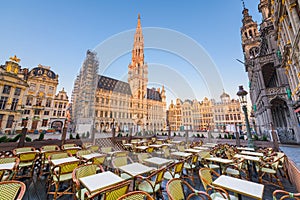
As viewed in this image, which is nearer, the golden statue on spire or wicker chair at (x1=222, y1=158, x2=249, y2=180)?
wicker chair at (x1=222, y1=158, x2=249, y2=180)

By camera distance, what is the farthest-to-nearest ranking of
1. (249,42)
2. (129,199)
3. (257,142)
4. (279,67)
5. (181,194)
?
(249,42), (279,67), (257,142), (181,194), (129,199)

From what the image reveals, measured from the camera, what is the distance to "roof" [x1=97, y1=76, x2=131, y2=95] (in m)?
43.5

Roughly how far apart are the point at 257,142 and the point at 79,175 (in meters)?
12.4

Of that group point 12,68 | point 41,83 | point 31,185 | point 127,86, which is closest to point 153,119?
point 127,86

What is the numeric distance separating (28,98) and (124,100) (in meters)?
24.6

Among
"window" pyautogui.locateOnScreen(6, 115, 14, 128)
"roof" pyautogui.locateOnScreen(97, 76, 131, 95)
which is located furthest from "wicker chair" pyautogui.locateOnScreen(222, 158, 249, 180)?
"roof" pyautogui.locateOnScreen(97, 76, 131, 95)

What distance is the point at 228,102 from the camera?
46.4 m

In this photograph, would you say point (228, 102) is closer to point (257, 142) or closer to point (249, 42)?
point (249, 42)

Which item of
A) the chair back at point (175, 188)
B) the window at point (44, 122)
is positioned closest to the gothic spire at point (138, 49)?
the window at point (44, 122)

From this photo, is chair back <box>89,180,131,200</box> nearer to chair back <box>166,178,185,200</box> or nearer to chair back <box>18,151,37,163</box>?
chair back <box>166,178,185,200</box>

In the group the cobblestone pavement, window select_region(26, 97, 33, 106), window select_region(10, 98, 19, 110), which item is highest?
window select_region(26, 97, 33, 106)

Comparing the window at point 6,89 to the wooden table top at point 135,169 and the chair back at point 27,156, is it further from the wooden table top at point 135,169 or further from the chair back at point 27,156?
the wooden table top at point 135,169

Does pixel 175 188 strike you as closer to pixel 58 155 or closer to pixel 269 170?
pixel 269 170

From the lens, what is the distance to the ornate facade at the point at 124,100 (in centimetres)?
3528
